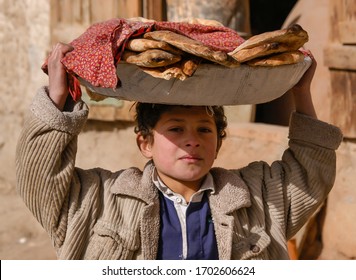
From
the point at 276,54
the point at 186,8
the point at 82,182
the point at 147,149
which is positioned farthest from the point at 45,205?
the point at 186,8

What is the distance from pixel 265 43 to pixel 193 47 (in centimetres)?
22

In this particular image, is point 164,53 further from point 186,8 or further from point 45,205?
point 186,8

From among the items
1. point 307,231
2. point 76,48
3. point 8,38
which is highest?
point 76,48

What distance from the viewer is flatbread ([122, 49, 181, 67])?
2236 mm

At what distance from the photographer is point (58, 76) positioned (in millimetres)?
2473

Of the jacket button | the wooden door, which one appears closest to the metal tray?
the jacket button

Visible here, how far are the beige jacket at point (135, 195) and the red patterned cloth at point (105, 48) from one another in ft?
0.49

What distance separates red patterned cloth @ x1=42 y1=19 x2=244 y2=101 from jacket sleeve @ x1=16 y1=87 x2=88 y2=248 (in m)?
0.10

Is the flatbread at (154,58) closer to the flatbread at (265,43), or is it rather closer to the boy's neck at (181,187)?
the flatbread at (265,43)

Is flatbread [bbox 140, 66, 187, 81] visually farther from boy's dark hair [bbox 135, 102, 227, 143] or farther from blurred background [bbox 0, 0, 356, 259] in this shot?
blurred background [bbox 0, 0, 356, 259]

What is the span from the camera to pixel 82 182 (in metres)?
2.59

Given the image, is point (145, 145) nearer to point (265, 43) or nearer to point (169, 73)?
point (169, 73)

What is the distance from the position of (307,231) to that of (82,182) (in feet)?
8.19

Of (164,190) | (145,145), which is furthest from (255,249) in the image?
(145,145)
